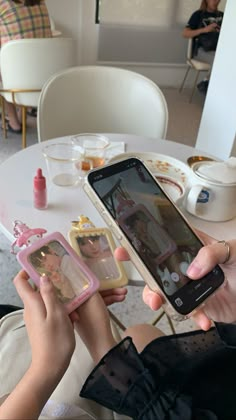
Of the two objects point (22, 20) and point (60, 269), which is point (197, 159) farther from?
point (22, 20)

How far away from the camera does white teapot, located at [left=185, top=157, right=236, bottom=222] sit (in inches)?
30.3

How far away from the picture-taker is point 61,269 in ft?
2.12

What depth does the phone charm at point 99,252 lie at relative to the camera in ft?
2.27

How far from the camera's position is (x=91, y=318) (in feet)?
2.25

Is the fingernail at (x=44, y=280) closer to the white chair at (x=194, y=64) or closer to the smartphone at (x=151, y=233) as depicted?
the smartphone at (x=151, y=233)

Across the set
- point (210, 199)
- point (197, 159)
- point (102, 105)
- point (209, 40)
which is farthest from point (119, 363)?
point (209, 40)

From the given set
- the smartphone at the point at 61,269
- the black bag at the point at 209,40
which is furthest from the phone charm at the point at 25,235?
the black bag at the point at 209,40

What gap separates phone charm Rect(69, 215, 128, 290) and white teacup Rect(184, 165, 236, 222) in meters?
0.19

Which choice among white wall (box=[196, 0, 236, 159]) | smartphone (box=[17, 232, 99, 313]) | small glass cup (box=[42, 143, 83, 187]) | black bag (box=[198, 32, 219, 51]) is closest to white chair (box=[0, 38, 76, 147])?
white wall (box=[196, 0, 236, 159])

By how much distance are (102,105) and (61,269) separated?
3.15ft

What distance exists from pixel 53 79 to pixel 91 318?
0.94m

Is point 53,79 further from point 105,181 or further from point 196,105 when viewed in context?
point 196,105

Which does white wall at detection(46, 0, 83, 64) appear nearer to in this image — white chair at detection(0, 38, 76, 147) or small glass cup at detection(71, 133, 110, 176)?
white chair at detection(0, 38, 76, 147)

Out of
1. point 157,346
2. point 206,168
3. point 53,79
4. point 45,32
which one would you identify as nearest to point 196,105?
point 45,32
